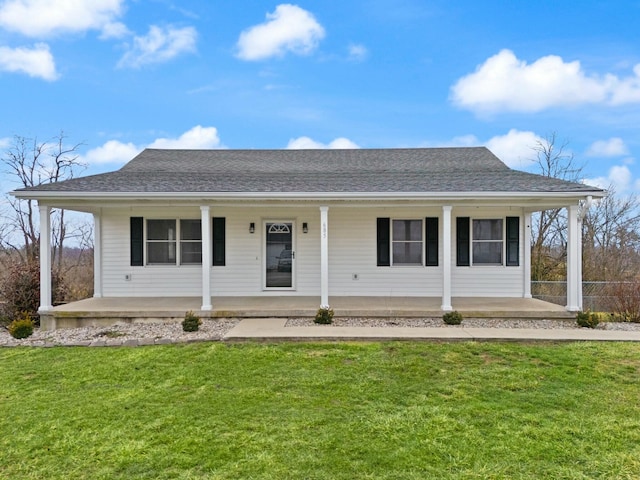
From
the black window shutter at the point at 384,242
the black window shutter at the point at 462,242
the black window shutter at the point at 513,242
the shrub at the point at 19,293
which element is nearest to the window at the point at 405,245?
the black window shutter at the point at 384,242

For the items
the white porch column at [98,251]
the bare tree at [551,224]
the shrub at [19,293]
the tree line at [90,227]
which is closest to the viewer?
the shrub at [19,293]

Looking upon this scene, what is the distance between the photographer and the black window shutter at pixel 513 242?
33.3 feet

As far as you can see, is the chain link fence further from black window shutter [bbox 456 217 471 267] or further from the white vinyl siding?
black window shutter [bbox 456 217 471 267]

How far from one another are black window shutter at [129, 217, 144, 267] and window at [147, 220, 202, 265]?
0.55 ft

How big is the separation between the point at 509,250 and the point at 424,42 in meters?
8.95

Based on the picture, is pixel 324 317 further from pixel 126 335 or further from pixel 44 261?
pixel 44 261

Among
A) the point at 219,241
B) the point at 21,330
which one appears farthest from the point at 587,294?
the point at 21,330

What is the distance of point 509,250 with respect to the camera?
1018 centimetres

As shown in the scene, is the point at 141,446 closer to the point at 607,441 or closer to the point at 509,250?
the point at 607,441

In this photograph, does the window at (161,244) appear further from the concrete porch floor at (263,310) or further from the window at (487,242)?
the window at (487,242)

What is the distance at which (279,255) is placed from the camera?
33.9 feet

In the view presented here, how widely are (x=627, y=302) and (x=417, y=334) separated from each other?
612 centimetres

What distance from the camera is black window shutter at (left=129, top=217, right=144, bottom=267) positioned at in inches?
399

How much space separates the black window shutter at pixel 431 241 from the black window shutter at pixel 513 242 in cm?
191
